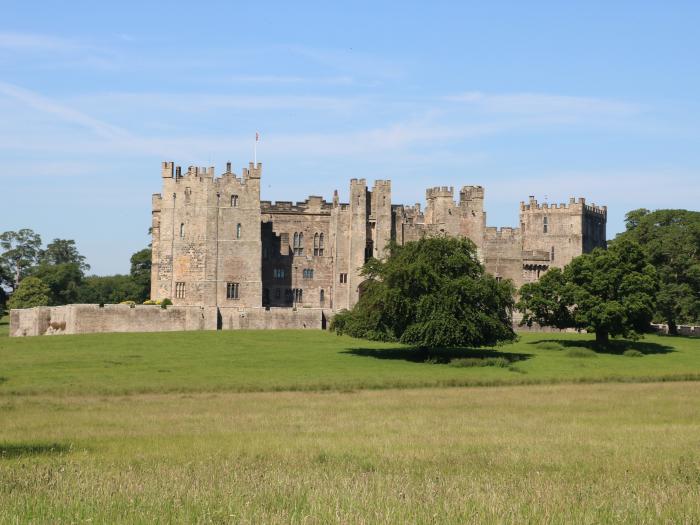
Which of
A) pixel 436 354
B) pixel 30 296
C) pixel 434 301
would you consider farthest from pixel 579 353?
pixel 30 296

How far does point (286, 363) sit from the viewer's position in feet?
198

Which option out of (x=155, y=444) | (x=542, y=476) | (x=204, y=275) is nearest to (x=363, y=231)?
(x=204, y=275)

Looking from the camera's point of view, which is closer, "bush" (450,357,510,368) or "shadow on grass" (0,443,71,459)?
"shadow on grass" (0,443,71,459)

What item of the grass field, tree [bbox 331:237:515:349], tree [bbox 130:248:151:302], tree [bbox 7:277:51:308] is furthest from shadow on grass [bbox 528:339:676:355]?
tree [bbox 130:248:151:302]

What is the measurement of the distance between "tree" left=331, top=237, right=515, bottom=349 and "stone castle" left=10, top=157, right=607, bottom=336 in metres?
18.6

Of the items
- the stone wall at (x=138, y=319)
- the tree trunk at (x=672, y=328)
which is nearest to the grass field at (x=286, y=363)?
the stone wall at (x=138, y=319)

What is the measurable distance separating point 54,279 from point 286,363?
76768mm

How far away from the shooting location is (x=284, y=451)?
82.8 feet

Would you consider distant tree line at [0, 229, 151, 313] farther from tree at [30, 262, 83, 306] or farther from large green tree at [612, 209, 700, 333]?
large green tree at [612, 209, 700, 333]

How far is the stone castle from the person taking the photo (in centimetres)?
8575

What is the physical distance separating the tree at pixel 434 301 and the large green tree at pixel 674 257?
2480cm

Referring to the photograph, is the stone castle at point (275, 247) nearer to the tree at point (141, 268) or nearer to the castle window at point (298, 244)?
the castle window at point (298, 244)

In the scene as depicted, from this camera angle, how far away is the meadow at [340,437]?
15.4 metres

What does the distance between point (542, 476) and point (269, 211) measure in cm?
8313
